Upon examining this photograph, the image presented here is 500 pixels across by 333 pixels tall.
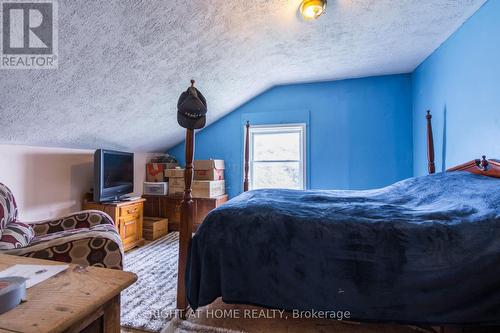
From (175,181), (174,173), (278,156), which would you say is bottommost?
(175,181)

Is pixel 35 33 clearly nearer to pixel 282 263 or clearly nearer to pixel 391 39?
pixel 282 263

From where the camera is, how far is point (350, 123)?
11.8 feet

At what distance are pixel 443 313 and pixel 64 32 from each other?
2702mm

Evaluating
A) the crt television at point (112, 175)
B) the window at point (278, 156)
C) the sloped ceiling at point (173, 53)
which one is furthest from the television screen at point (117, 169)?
the window at point (278, 156)

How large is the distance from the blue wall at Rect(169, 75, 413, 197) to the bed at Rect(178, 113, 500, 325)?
1.93 meters

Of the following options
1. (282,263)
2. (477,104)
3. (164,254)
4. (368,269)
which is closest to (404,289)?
(368,269)

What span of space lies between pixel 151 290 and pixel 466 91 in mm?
3339

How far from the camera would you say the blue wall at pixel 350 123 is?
Result: 347cm

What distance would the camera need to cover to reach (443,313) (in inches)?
46.7

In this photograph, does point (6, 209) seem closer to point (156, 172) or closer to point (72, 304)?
point (72, 304)

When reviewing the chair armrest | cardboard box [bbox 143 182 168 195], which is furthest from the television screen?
the chair armrest

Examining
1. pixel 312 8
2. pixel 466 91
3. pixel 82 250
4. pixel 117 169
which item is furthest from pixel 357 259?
pixel 117 169

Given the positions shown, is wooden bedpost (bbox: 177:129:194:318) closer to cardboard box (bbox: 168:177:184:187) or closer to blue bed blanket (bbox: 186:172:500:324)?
blue bed blanket (bbox: 186:172:500:324)

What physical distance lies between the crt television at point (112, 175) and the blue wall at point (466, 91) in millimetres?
3705
